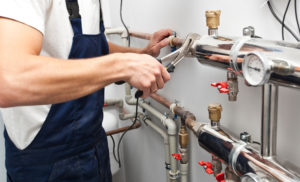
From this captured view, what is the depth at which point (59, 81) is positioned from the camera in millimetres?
572

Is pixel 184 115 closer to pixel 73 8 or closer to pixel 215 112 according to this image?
pixel 215 112

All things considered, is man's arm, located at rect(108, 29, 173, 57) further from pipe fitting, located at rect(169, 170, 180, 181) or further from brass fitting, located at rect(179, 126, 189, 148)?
pipe fitting, located at rect(169, 170, 180, 181)

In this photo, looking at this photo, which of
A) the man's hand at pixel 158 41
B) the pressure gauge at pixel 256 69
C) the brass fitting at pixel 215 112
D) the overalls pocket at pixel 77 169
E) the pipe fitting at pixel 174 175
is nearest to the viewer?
the pressure gauge at pixel 256 69

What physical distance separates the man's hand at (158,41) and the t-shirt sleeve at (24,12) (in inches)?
17.0

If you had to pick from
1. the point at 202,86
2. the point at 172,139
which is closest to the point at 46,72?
the point at 202,86

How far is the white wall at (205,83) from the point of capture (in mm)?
649

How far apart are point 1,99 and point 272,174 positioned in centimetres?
52

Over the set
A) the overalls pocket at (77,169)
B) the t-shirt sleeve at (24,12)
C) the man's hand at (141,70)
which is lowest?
the overalls pocket at (77,169)

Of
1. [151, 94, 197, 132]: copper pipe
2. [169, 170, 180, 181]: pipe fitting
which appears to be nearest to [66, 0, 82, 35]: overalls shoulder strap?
[151, 94, 197, 132]: copper pipe

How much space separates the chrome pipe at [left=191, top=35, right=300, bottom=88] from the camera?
49 centimetres

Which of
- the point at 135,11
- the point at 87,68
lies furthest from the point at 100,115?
the point at 135,11

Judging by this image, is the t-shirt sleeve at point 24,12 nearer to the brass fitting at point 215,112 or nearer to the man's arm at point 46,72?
the man's arm at point 46,72

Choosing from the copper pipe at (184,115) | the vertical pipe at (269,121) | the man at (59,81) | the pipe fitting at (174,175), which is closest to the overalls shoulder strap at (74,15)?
the man at (59,81)

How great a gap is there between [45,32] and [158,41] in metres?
0.38
